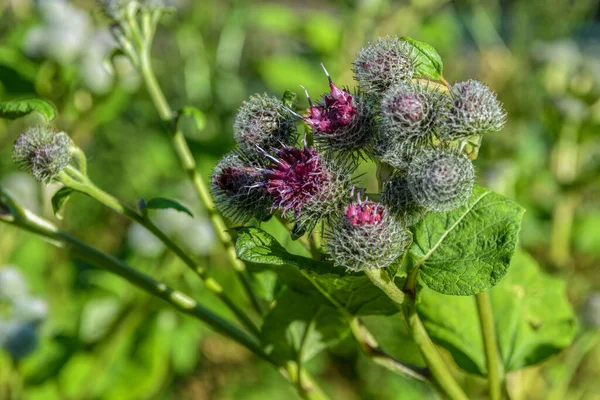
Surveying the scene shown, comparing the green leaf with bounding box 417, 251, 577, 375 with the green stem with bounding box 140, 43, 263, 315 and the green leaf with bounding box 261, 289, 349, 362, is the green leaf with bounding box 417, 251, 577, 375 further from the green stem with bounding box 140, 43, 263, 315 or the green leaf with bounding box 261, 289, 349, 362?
the green stem with bounding box 140, 43, 263, 315

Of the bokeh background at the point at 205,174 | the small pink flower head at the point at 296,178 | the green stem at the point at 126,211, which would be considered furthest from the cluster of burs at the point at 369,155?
the bokeh background at the point at 205,174

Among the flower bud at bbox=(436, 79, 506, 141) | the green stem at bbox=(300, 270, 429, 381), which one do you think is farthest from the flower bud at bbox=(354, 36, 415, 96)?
the green stem at bbox=(300, 270, 429, 381)

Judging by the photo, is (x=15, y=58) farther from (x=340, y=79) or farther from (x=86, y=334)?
(x=340, y=79)

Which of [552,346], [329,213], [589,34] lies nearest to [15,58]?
[329,213]

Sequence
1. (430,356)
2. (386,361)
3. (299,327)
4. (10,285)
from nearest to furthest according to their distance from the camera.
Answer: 1. (430,356)
2. (386,361)
3. (299,327)
4. (10,285)

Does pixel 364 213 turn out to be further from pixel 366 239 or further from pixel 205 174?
pixel 205 174

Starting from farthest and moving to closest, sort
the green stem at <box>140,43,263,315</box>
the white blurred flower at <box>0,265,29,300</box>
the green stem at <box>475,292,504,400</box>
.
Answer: the white blurred flower at <box>0,265,29,300</box>
the green stem at <box>140,43,263,315</box>
the green stem at <box>475,292,504,400</box>

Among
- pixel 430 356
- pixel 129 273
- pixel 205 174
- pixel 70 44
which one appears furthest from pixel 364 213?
pixel 205 174
